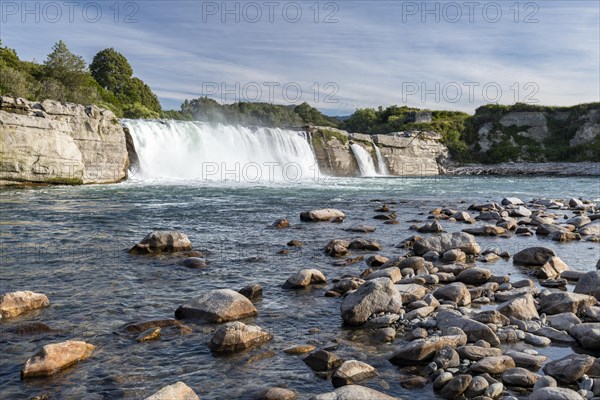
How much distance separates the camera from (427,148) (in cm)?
8581

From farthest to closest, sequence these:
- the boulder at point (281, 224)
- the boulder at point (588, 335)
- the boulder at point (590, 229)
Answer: the boulder at point (281, 224), the boulder at point (590, 229), the boulder at point (588, 335)

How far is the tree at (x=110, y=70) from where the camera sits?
96875 mm

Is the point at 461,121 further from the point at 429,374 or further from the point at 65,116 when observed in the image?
the point at 429,374

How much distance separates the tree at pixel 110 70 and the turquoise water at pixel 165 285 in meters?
78.2

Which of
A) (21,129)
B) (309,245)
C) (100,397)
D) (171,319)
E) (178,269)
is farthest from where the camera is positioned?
(21,129)

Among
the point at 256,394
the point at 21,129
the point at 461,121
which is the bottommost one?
the point at 256,394

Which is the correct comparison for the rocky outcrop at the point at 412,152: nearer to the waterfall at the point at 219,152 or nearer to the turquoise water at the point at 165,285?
the waterfall at the point at 219,152

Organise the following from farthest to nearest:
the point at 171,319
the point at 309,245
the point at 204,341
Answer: the point at 309,245
the point at 171,319
the point at 204,341

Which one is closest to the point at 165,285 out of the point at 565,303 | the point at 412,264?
the point at 412,264

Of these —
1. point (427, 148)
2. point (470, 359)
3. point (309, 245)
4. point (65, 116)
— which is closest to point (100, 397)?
point (470, 359)

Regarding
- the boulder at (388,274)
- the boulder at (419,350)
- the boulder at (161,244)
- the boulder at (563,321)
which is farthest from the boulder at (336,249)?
the boulder at (419,350)

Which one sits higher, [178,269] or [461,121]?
[461,121]

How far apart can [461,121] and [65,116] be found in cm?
8563

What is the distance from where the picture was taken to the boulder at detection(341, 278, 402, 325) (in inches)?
350
